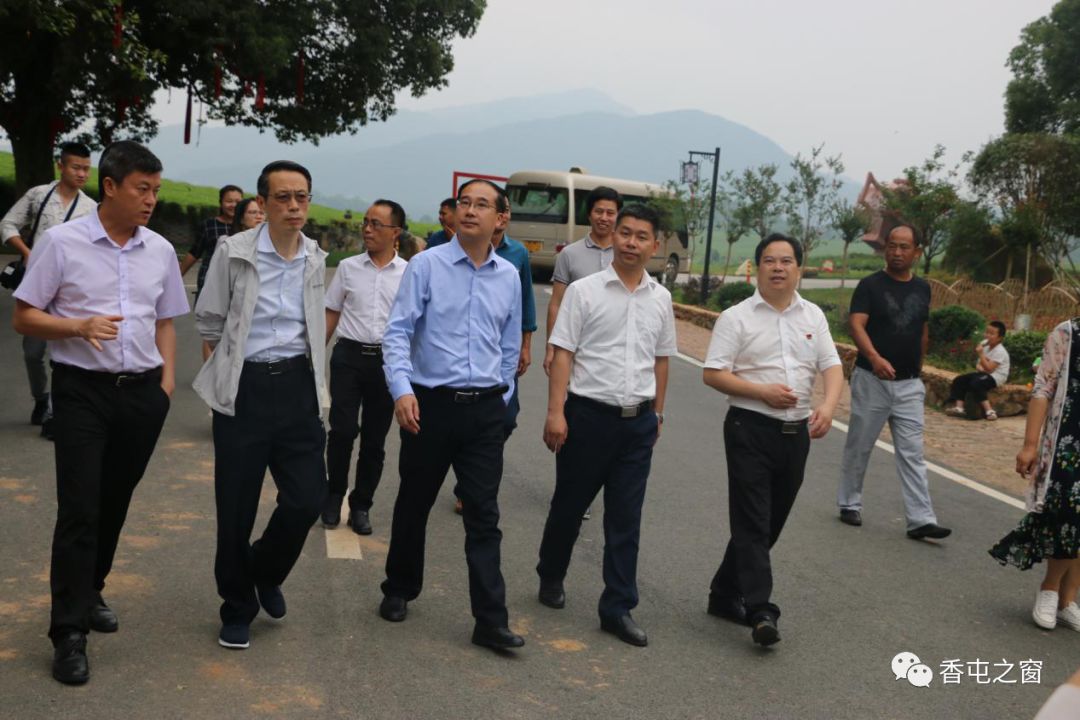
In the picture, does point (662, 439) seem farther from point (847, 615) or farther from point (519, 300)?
point (519, 300)

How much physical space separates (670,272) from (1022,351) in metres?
21.9

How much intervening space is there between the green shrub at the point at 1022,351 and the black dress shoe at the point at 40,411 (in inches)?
441

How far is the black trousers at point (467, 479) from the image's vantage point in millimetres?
5203

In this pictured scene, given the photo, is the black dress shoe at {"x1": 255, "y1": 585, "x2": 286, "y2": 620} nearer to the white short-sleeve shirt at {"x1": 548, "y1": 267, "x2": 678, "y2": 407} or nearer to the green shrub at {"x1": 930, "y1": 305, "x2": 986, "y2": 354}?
the white short-sleeve shirt at {"x1": 548, "y1": 267, "x2": 678, "y2": 407}

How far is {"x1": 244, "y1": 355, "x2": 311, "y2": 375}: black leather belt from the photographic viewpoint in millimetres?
4984

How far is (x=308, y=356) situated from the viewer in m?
5.12

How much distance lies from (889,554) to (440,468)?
3230 mm

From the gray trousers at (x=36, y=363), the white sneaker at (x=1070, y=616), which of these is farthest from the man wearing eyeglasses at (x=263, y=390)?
the gray trousers at (x=36, y=363)

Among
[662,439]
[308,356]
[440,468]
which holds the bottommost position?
[662,439]

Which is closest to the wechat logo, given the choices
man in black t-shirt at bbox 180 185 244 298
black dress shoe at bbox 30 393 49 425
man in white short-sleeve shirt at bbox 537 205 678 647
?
man in white short-sleeve shirt at bbox 537 205 678 647

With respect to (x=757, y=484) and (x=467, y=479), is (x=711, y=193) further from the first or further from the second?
(x=467, y=479)

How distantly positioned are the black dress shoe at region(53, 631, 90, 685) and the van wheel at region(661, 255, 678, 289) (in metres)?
32.2

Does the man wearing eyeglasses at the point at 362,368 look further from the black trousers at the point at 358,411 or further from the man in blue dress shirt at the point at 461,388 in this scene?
the man in blue dress shirt at the point at 461,388

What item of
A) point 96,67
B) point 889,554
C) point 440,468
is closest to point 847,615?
point 889,554
